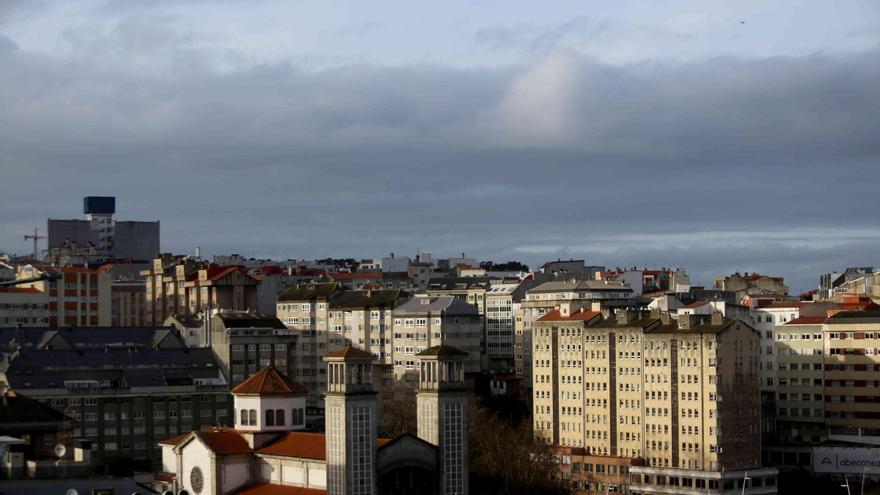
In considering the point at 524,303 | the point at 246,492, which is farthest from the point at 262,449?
the point at 524,303

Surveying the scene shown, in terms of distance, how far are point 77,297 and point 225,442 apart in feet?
259

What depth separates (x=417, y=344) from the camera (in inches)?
6452

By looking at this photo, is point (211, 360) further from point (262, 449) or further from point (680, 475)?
point (262, 449)

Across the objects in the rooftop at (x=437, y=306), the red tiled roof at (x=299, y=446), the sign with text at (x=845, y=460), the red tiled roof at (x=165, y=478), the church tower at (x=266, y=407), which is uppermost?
the rooftop at (x=437, y=306)

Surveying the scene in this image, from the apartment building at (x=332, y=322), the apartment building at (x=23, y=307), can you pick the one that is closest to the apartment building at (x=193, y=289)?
the apartment building at (x=332, y=322)

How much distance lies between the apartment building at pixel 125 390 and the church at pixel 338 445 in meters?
27.8

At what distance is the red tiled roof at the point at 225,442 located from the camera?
334 feet

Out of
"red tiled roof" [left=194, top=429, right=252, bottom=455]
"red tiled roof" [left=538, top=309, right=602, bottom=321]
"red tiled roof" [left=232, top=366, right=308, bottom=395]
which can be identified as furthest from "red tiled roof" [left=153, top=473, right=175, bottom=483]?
"red tiled roof" [left=538, top=309, right=602, bottom=321]

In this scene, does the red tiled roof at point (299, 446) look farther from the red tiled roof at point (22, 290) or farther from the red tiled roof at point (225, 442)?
the red tiled roof at point (22, 290)

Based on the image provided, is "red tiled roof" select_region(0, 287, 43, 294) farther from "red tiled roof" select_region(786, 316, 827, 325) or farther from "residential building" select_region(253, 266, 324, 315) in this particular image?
"red tiled roof" select_region(786, 316, 827, 325)

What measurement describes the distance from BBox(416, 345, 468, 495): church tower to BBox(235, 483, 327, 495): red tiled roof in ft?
20.7

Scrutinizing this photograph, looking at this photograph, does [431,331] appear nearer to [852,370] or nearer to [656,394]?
[656,394]

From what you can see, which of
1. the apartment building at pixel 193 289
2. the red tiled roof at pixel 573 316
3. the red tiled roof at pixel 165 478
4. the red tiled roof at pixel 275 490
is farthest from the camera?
the apartment building at pixel 193 289

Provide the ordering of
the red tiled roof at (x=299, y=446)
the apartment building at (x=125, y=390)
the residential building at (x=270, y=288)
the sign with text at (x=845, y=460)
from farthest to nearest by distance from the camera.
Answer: the residential building at (x=270, y=288), the apartment building at (x=125, y=390), the sign with text at (x=845, y=460), the red tiled roof at (x=299, y=446)
